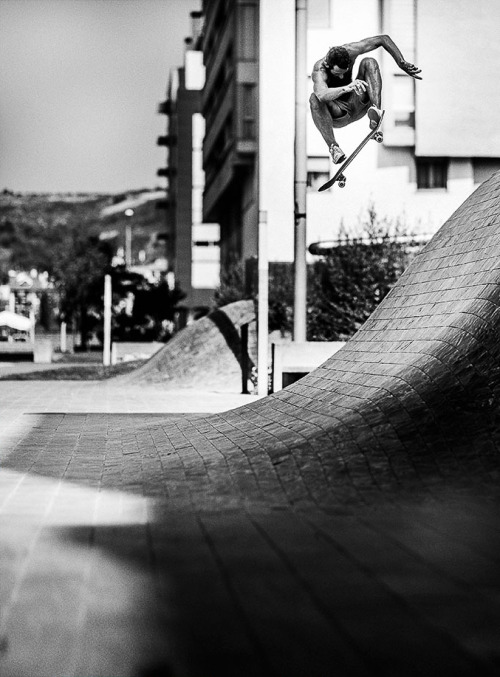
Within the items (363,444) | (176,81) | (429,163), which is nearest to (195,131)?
(176,81)

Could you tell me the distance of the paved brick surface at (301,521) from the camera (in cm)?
363

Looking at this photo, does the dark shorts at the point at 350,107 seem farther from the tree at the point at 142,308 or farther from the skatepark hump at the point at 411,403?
the tree at the point at 142,308

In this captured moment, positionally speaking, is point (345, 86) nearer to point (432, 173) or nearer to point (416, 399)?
point (416, 399)

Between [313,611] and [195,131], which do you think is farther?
[195,131]

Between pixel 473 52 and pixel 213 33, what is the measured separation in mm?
19177

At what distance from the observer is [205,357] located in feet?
78.0

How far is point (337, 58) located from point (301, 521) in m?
6.77

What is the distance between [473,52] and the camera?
44.6m

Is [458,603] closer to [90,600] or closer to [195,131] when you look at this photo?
[90,600]

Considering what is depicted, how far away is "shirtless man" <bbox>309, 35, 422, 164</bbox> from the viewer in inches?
456

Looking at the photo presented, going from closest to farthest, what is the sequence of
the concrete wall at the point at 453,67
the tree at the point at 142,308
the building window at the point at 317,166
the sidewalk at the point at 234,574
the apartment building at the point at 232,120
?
the sidewalk at the point at 234,574
the concrete wall at the point at 453,67
the building window at the point at 317,166
the apartment building at the point at 232,120
the tree at the point at 142,308

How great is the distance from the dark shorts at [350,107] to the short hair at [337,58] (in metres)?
0.32

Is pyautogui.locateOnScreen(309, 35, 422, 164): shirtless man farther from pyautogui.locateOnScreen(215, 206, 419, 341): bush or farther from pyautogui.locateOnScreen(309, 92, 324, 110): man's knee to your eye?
pyautogui.locateOnScreen(215, 206, 419, 341): bush

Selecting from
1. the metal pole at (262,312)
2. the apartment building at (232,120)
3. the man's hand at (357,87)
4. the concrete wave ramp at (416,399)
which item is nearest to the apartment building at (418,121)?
the apartment building at (232,120)
